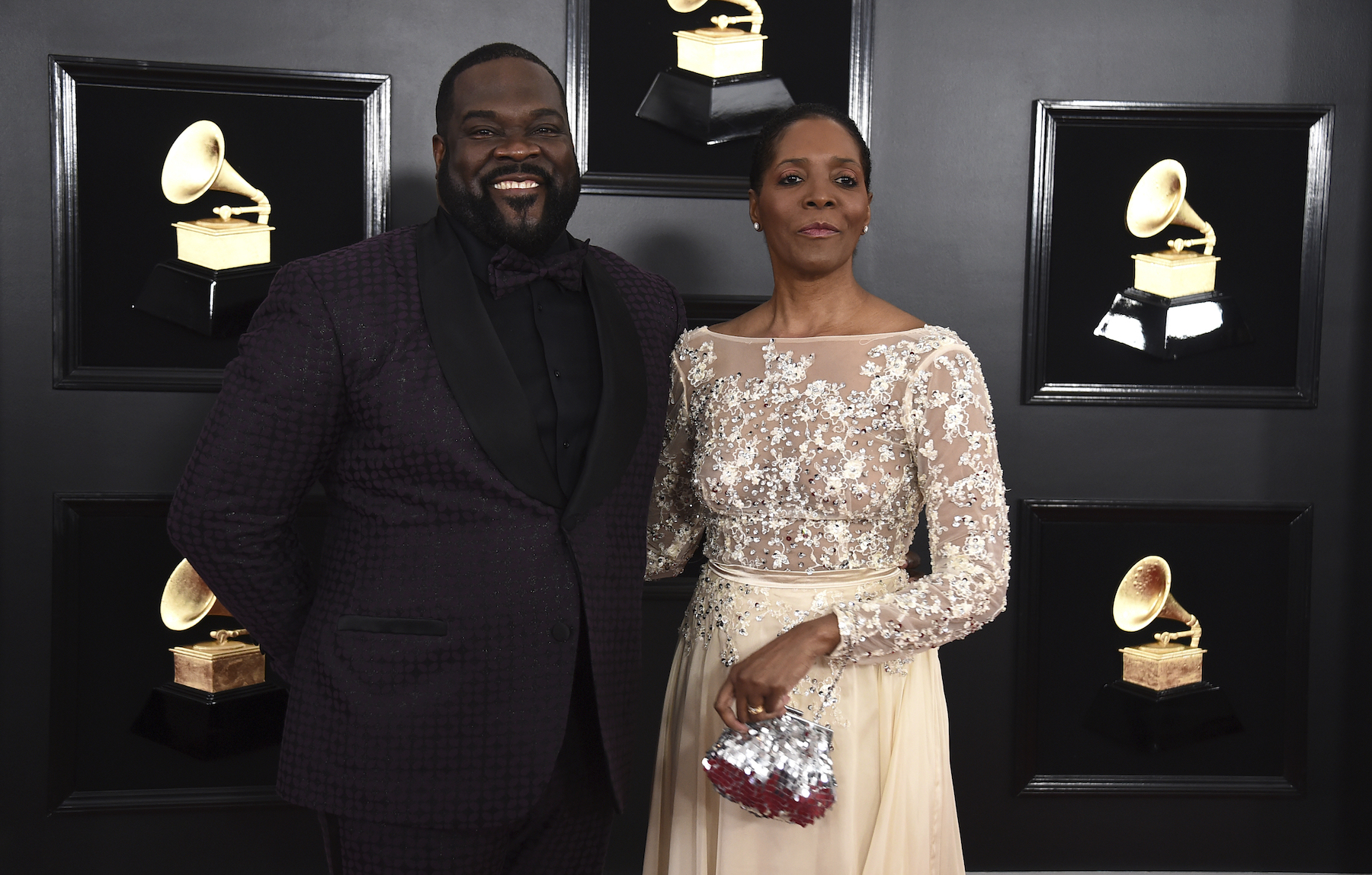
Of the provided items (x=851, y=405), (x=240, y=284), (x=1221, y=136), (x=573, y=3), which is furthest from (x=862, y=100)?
(x=240, y=284)

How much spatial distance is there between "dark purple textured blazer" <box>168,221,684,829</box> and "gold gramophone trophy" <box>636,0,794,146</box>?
1.35 meters

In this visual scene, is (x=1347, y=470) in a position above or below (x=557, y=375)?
below

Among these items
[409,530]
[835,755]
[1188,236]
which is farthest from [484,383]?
[1188,236]

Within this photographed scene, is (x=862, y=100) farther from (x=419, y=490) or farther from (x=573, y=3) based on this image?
(x=419, y=490)

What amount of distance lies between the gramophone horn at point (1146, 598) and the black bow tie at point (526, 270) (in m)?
2.06

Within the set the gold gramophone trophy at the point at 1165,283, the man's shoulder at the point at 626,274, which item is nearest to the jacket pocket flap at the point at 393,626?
the man's shoulder at the point at 626,274

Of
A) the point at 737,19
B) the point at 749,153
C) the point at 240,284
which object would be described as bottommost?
the point at 240,284

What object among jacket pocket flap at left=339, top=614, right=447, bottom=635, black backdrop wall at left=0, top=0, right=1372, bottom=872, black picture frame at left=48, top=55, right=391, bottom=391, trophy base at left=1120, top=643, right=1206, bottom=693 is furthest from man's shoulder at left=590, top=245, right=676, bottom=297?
Answer: trophy base at left=1120, top=643, right=1206, bottom=693

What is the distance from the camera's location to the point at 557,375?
6.03 feet

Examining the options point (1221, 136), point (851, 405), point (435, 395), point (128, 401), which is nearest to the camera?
point (435, 395)

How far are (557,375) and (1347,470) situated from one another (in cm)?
252

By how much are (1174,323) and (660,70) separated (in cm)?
158

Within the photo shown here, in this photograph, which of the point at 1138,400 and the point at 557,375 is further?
the point at 1138,400

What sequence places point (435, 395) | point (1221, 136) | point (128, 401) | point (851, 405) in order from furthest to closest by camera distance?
point (1221, 136)
point (128, 401)
point (851, 405)
point (435, 395)
